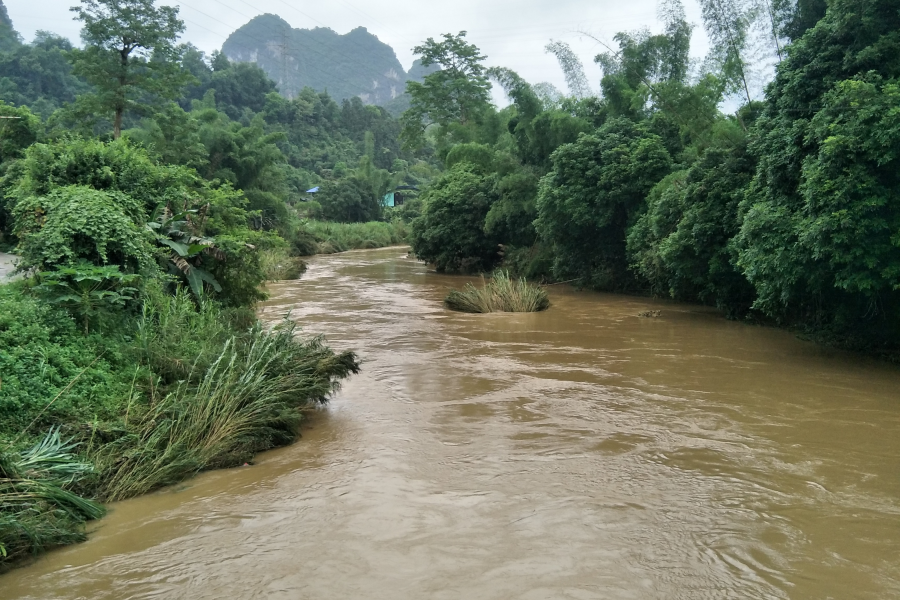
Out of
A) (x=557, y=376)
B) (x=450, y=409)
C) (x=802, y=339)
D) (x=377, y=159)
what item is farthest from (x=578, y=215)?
(x=377, y=159)

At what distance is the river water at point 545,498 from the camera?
4887mm

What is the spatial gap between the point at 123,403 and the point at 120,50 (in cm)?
2479

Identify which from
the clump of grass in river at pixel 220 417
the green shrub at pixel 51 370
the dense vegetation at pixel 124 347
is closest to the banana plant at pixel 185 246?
the dense vegetation at pixel 124 347

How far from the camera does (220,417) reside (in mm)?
7195

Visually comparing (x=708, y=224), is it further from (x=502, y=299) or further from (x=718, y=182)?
(x=502, y=299)

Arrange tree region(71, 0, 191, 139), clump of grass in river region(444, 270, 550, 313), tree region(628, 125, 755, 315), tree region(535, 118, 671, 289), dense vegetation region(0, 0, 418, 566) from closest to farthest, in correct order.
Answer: dense vegetation region(0, 0, 418, 566) < tree region(628, 125, 755, 315) < clump of grass in river region(444, 270, 550, 313) < tree region(535, 118, 671, 289) < tree region(71, 0, 191, 139)

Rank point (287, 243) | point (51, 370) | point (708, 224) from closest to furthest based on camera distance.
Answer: point (51, 370) → point (287, 243) → point (708, 224)

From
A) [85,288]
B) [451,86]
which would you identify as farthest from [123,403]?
[451,86]

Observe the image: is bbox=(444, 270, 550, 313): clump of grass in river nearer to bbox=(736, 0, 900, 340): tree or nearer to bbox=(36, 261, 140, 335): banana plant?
bbox=(736, 0, 900, 340): tree

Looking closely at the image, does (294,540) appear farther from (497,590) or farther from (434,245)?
(434,245)

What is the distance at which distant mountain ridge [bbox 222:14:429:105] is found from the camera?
6511 inches

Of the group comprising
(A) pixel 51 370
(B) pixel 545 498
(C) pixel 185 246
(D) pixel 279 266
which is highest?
(C) pixel 185 246

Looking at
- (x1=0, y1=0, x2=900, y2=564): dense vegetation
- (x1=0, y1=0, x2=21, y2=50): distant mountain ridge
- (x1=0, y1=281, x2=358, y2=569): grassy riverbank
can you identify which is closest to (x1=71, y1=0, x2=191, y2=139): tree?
(x1=0, y1=0, x2=900, y2=564): dense vegetation

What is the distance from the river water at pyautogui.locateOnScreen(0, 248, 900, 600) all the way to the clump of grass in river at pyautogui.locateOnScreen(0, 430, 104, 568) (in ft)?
0.48
